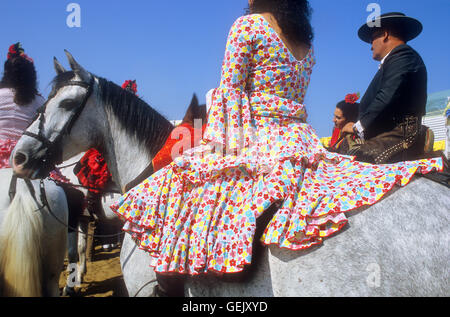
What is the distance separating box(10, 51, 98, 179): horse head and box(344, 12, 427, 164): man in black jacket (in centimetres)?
231

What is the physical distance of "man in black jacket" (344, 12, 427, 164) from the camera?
90.0 inches

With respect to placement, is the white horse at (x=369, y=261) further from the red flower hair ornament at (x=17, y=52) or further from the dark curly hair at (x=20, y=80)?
the red flower hair ornament at (x=17, y=52)

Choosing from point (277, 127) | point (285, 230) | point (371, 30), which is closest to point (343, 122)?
point (371, 30)

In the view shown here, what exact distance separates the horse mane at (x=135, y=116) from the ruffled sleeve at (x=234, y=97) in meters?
0.81

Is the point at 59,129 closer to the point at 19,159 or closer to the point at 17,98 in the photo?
the point at 19,159

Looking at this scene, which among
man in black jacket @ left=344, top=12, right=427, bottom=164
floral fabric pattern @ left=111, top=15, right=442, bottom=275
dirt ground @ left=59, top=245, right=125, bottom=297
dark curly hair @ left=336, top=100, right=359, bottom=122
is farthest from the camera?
dark curly hair @ left=336, top=100, right=359, bottom=122

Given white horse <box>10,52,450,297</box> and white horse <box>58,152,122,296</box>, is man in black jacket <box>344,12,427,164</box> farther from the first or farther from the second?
white horse <box>58,152,122,296</box>

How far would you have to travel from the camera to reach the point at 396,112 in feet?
7.88

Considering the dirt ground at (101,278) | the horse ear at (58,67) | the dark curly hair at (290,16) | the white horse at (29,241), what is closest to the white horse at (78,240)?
the dirt ground at (101,278)

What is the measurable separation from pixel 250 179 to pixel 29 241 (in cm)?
236

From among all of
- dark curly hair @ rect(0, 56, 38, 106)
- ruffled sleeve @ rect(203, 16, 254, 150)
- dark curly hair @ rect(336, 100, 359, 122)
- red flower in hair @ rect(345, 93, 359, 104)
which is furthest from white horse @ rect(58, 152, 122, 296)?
red flower in hair @ rect(345, 93, 359, 104)
